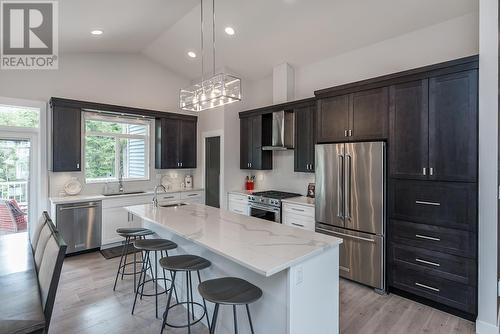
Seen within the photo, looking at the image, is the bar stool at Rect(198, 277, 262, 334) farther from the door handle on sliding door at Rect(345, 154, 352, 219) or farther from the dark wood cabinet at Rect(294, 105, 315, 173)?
the dark wood cabinet at Rect(294, 105, 315, 173)

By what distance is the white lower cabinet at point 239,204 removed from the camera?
495 centimetres

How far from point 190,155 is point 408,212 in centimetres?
433

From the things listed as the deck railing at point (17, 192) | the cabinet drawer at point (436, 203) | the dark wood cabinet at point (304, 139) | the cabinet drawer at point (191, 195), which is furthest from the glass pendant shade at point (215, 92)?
the deck railing at point (17, 192)

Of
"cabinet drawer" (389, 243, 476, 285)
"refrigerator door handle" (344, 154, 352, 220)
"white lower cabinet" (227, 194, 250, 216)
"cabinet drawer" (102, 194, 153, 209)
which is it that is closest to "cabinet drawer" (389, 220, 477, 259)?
"cabinet drawer" (389, 243, 476, 285)

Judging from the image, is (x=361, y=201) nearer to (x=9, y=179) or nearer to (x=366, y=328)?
(x=366, y=328)

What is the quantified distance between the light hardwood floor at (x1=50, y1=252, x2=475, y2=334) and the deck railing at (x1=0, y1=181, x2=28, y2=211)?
178cm

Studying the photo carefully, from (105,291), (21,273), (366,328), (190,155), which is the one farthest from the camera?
(190,155)

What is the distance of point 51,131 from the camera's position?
429cm

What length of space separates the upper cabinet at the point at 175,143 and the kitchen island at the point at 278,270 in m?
3.20

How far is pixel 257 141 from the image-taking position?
5156 mm

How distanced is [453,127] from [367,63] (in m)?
1.74

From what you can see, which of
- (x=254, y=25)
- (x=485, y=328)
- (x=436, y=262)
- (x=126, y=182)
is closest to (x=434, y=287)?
(x=436, y=262)

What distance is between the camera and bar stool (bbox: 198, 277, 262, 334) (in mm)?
1649

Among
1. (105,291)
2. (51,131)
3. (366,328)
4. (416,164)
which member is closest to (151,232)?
(105,291)
